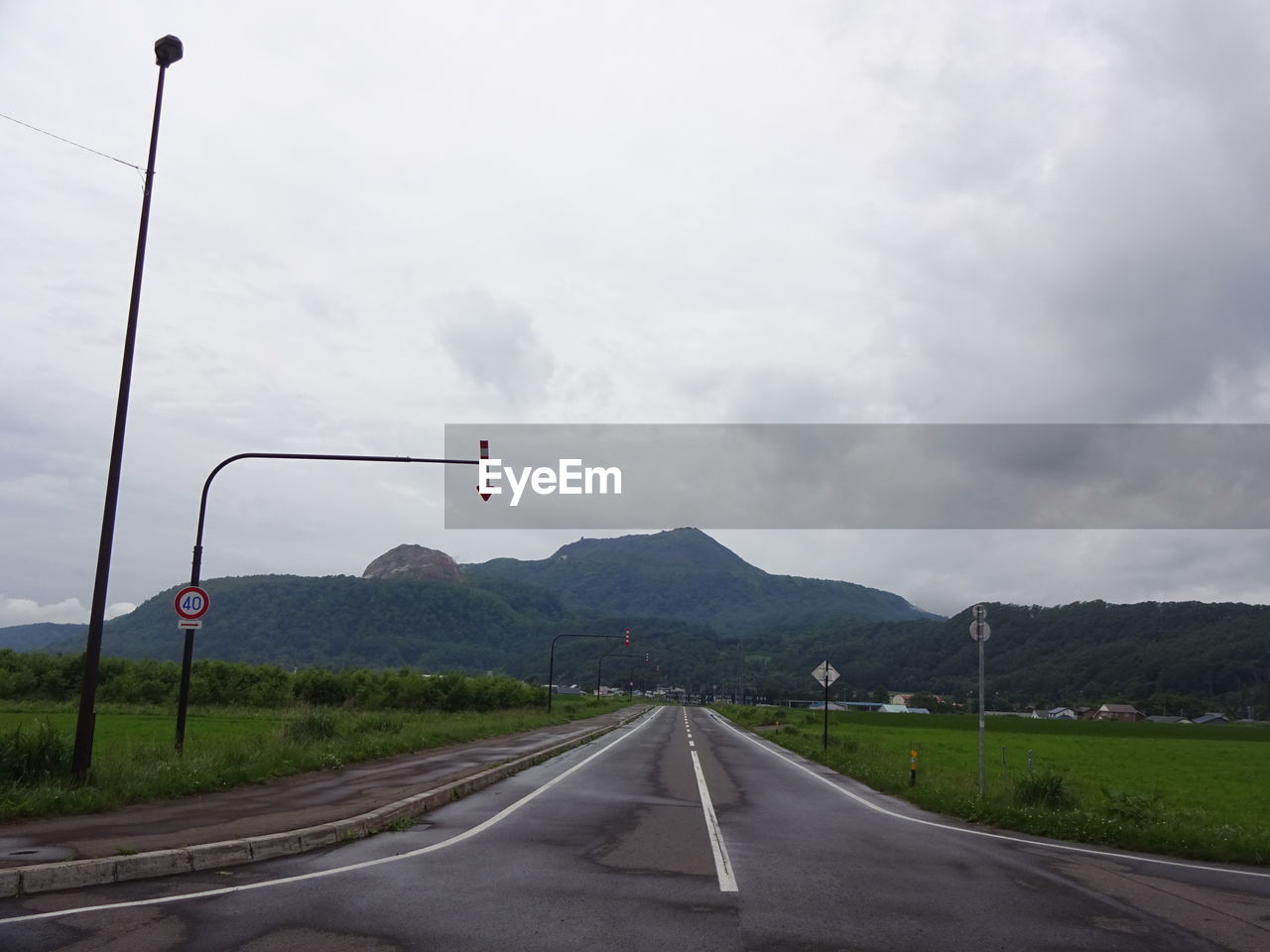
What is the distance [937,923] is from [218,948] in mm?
5468

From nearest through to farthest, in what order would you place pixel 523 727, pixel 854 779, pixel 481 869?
pixel 481 869 < pixel 854 779 < pixel 523 727

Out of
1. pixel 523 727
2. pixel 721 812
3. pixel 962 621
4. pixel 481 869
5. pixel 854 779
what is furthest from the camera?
pixel 962 621

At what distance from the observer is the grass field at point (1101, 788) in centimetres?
1284

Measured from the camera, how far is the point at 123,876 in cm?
815

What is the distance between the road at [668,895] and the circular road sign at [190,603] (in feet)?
22.4

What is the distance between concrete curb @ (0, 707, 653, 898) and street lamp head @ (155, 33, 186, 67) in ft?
38.9

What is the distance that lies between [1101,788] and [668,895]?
15.0 m

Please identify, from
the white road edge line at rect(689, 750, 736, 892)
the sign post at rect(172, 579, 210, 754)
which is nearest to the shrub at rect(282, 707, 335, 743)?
the sign post at rect(172, 579, 210, 754)

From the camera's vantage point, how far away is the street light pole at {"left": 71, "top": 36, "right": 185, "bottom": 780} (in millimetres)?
12609

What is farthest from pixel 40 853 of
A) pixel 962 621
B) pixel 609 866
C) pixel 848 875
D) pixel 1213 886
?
pixel 962 621

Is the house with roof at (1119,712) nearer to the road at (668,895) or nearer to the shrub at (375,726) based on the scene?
the shrub at (375,726)

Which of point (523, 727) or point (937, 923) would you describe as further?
point (523, 727)

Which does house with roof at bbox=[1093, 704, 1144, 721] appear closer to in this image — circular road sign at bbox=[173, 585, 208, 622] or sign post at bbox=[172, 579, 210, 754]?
sign post at bbox=[172, 579, 210, 754]

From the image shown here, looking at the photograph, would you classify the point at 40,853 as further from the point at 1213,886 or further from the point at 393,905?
the point at 1213,886
